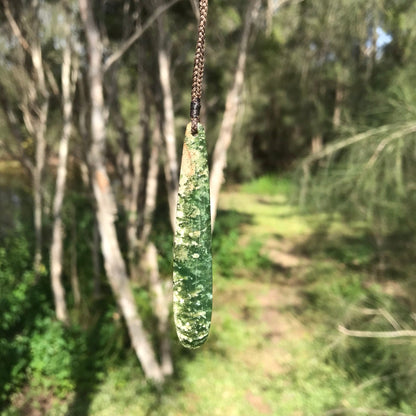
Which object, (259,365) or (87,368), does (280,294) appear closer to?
(259,365)

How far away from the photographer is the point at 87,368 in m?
4.73

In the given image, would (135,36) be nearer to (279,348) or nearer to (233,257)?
(279,348)

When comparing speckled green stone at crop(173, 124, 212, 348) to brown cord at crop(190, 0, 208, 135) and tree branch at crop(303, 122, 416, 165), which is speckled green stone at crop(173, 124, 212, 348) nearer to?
brown cord at crop(190, 0, 208, 135)

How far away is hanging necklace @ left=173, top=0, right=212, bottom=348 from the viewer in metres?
0.81

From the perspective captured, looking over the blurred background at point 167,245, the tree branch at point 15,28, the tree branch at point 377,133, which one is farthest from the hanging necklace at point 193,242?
the tree branch at point 15,28

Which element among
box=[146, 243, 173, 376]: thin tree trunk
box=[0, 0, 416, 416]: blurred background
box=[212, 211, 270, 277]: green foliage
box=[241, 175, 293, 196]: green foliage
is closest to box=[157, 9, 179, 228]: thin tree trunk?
box=[0, 0, 416, 416]: blurred background

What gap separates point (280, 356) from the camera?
221 inches

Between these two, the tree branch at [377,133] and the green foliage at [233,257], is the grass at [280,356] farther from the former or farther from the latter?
the tree branch at [377,133]

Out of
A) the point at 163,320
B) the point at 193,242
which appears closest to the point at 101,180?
the point at 163,320

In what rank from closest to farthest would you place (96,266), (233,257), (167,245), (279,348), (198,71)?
1. (198,71)
2. (96,266)
3. (279,348)
4. (167,245)
5. (233,257)

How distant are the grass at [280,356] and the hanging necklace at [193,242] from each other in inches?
151

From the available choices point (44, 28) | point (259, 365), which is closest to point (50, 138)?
point (44, 28)

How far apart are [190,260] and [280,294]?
23.1ft

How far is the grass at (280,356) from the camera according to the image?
14.7ft
